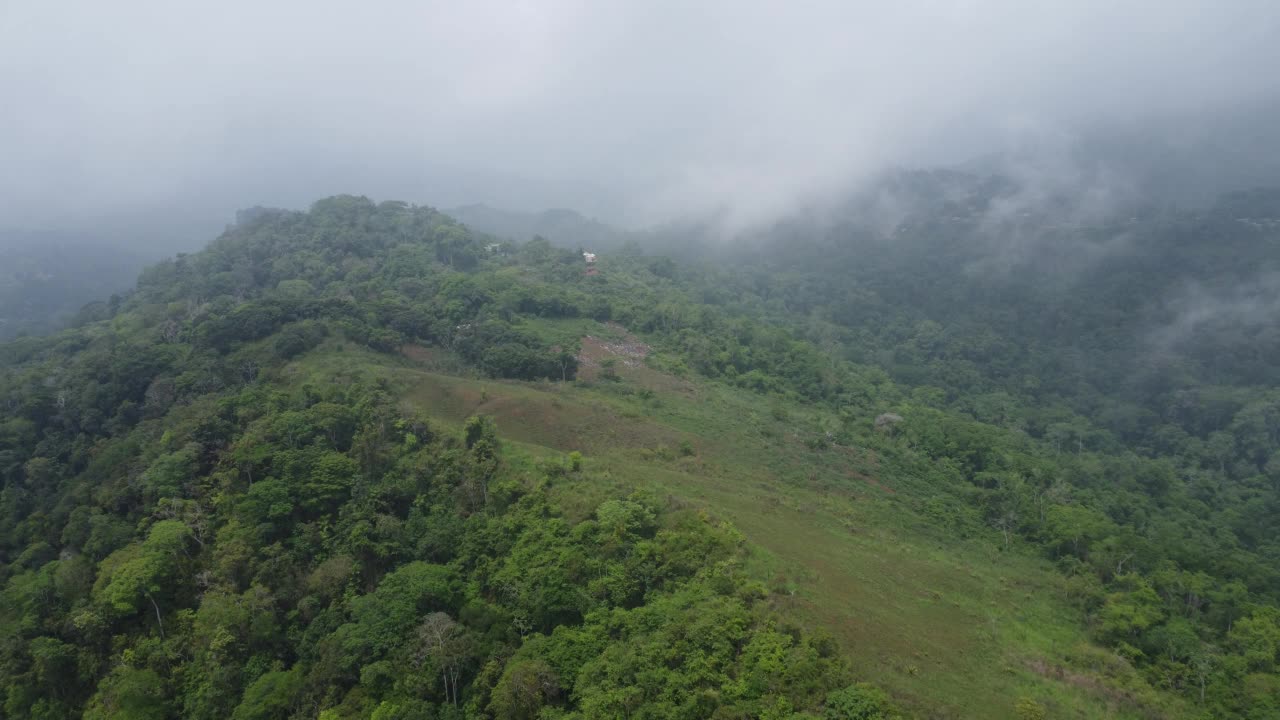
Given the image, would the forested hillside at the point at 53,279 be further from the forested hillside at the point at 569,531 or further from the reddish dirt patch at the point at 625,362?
the reddish dirt patch at the point at 625,362

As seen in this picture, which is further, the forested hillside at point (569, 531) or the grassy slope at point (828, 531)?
the grassy slope at point (828, 531)

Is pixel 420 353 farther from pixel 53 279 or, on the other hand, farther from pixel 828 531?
pixel 53 279

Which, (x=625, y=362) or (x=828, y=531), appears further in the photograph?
(x=625, y=362)

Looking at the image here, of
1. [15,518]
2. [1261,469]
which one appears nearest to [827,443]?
[15,518]

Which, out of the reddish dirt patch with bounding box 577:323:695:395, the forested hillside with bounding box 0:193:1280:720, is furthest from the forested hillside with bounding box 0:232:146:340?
the reddish dirt patch with bounding box 577:323:695:395

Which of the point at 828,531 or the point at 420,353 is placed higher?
the point at 420,353

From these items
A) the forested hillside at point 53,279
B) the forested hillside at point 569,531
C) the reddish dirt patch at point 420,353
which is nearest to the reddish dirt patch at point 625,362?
the forested hillside at point 569,531

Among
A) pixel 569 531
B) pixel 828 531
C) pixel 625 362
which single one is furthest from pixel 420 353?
pixel 828 531
